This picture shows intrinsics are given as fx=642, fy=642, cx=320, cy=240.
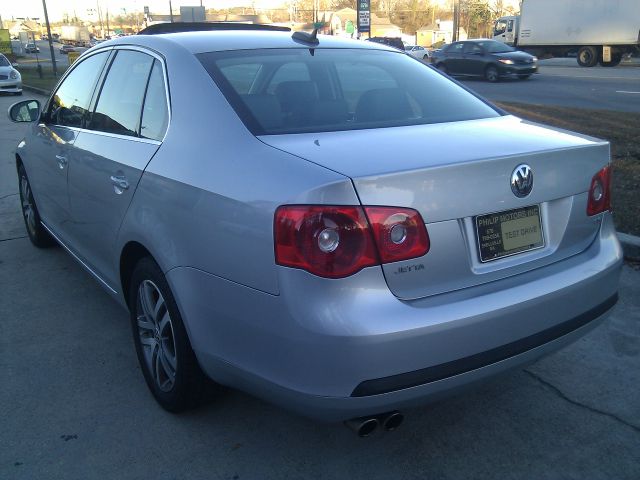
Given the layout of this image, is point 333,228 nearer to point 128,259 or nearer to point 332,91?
point 332,91

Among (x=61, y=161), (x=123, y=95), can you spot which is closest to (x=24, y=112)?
(x=61, y=161)

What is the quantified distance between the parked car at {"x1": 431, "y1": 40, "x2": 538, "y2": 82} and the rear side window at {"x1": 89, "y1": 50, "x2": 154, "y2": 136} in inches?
860

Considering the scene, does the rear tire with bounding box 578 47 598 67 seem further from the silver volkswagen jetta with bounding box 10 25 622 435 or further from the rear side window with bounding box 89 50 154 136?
the rear side window with bounding box 89 50 154 136

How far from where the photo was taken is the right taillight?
2744 mm

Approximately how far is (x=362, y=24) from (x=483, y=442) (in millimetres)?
30489

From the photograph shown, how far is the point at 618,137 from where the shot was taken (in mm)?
8797

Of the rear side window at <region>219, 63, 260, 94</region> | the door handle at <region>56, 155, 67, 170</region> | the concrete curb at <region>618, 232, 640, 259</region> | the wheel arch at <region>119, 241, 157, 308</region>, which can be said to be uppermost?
the rear side window at <region>219, 63, 260, 94</region>

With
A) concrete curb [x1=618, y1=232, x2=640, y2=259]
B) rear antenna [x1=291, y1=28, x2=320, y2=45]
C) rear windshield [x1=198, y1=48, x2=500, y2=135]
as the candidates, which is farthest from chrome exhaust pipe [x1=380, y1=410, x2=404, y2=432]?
concrete curb [x1=618, y1=232, x2=640, y2=259]

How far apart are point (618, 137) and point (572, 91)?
10063mm

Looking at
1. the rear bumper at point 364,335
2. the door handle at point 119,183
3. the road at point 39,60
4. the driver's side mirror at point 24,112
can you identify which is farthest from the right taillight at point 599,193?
the road at point 39,60

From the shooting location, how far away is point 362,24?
31.1 meters

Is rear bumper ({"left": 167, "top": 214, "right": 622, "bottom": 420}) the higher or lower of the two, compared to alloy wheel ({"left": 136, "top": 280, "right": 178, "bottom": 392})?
higher

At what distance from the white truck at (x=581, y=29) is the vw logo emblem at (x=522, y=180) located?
100 feet

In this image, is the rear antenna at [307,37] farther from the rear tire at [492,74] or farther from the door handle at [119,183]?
the rear tire at [492,74]
